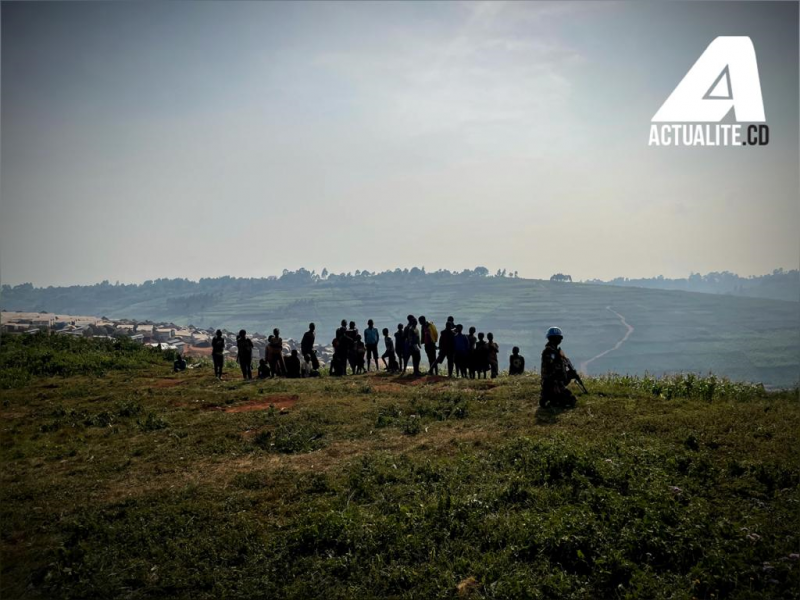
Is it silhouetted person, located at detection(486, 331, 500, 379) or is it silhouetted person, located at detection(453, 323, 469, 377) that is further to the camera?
silhouetted person, located at detection(486, 331, 500, 379)

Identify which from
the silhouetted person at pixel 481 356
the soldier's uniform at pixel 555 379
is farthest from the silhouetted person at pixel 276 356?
the soldier's uniform at pixel 555 379

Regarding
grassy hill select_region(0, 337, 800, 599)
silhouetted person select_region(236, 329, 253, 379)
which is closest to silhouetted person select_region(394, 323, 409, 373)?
silhouetted person select_region(236, 329, 253, 379)

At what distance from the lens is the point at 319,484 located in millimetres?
10414

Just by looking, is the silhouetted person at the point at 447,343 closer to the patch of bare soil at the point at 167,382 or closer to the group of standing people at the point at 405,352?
the group of standing people at the point at 405,352

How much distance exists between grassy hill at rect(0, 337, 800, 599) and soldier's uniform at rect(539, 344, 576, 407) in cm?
65

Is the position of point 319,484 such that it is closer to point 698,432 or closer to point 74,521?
point 74,521

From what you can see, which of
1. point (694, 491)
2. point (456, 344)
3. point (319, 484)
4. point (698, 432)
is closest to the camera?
point (694, 491)

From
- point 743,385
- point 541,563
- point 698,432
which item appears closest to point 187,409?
point 541,563

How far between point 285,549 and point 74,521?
4.02 meters

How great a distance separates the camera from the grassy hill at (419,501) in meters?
7.38

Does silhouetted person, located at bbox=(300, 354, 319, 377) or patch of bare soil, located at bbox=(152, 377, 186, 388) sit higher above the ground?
silhouetted person, located at bbox=(300, 354, 319, 377)

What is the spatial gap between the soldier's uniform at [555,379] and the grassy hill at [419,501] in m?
0.65

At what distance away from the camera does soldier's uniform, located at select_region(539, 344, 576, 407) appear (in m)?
14.7

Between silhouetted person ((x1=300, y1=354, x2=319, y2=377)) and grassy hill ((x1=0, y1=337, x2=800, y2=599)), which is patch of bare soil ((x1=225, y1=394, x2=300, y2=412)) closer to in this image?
grassy hill ((x1=0, y1=337, x2=800, y2=599))
